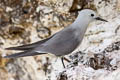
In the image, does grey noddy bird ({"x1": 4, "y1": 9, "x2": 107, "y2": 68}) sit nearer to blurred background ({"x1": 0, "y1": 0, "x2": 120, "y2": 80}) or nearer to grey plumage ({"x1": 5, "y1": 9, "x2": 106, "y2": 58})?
grey plumage ({"x1": 5, "y1": 9, "x2": 106, "y2": 58})

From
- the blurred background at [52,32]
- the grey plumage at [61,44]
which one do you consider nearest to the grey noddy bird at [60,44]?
the grey plumage at [61,44]

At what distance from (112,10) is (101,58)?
1159 mm

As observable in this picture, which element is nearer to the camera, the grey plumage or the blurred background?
the grey plumage

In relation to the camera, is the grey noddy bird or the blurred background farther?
the blurred background

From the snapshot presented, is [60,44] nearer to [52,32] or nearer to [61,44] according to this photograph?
[61,44]

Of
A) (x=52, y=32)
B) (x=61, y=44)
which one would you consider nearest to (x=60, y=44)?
(x=61, y=44)

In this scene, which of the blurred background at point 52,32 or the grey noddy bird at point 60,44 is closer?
the grey noddy bird at point 60,44

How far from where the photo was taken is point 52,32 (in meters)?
4.70

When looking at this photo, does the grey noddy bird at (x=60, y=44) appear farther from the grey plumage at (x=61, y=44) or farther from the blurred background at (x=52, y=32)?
the blurred background at (x=52, y=32)

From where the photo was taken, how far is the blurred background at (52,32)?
3.32 meters

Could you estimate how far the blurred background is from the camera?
10.9 feet

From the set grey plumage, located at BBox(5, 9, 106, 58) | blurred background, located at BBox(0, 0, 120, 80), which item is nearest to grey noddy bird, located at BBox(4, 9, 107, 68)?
grey plumage, located at BBox(5, 9, 106, 58)

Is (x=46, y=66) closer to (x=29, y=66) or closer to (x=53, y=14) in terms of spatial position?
(x=29, y=66)

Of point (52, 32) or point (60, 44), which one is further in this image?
point (52, 32)
